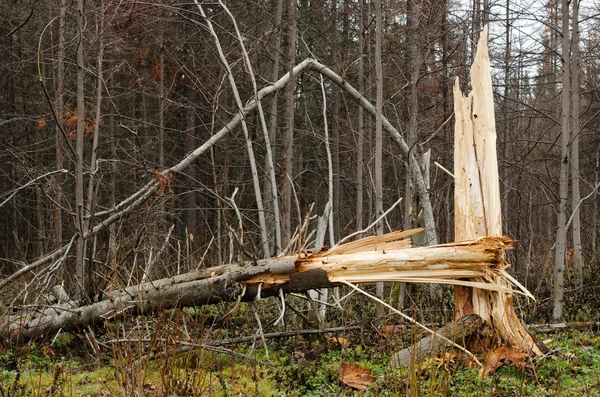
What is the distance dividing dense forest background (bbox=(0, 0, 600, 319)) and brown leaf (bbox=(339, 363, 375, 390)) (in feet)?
5.12

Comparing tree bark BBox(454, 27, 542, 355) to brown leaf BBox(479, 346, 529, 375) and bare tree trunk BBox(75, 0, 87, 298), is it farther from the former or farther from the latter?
bare tree trunk BBox(75, 0, 87, 298)

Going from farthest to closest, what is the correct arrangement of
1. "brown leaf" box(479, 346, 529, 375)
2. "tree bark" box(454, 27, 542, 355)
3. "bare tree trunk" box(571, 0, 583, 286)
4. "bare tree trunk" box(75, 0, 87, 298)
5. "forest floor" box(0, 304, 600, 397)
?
"bare tree trunk" box(571, 0, 583, 286), "bare tree trunk" box(75, 0, 87, 298), "tree bark" box(454, 27, 542, 355), "brown leaf" box(479, 346, 529, 375), "forest floor" box(0, 304, 600, 397)

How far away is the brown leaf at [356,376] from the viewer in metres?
5.82

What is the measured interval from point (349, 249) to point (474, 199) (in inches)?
63.3

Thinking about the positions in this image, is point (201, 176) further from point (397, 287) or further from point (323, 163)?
point (397, 287)

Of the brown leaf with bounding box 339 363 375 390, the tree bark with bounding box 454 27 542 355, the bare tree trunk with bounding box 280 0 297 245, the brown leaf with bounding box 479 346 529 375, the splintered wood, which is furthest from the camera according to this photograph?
the bare tree trunk with bounding box 280 0 297 245

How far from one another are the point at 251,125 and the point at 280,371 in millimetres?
8312

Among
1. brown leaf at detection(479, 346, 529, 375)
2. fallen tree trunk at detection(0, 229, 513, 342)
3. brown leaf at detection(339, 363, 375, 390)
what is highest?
fallen tree trunk at detection(0, 229, 513, 342)

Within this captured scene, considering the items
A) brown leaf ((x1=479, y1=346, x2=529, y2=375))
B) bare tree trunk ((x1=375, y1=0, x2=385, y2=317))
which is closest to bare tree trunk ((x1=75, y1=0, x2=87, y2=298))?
bare tree trunk ((x1=375, y1=0, x2=385, y2=317))

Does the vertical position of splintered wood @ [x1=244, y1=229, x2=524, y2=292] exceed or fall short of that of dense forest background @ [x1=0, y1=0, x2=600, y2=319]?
it falls short

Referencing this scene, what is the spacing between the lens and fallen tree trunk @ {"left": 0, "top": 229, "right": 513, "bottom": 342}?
616cm

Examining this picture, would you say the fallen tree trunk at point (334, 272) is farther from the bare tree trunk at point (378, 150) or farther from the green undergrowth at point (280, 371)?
the bare tree trunk at point (378, 150)

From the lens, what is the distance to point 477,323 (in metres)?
6.39

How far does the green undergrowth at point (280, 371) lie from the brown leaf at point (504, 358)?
0.08 m
